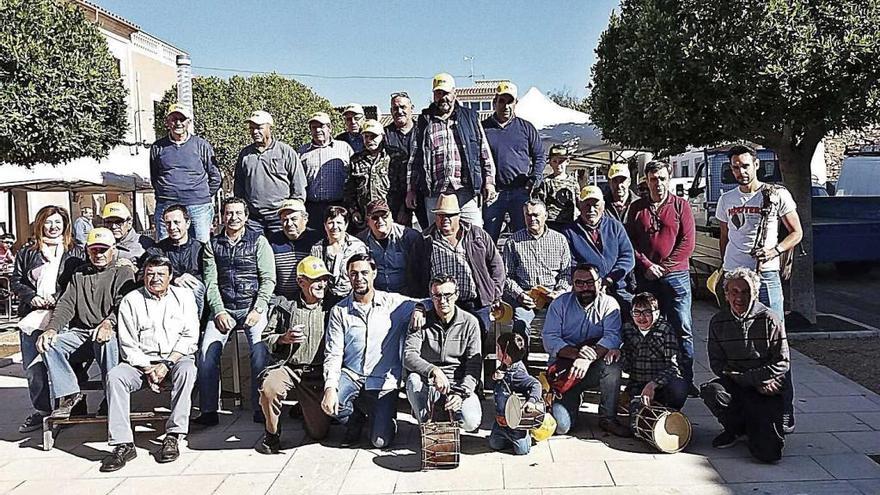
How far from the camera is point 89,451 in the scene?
5.24 m

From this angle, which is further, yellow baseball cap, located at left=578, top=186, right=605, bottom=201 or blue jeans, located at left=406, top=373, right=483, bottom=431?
yellow baseball cap, located at left=578, top=186, right=605, bottom=201

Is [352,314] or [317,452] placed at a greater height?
[352,314]

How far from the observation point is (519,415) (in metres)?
4.80

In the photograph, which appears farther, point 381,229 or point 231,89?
point 231,89

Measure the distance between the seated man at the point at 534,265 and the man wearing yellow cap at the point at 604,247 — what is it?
145mm

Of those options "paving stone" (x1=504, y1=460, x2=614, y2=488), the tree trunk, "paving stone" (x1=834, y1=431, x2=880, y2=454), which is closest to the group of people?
"paving stone" (x1=504, y1=460, x2=614, y2=488)

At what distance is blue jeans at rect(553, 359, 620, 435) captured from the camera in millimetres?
5199

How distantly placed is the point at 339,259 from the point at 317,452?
1.40 metres

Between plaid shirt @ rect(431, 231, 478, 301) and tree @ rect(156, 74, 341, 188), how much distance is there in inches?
882

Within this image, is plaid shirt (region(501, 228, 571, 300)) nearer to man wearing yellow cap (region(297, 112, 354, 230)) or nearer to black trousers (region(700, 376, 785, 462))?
black trousers (region(700, 376, 785, 462))

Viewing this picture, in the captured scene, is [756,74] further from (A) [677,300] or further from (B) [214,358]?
(B) [214,358]

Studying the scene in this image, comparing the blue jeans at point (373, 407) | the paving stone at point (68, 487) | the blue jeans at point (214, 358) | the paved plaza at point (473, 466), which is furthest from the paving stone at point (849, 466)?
the paving stone at point (68, 487)

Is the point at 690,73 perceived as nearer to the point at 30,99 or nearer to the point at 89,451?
the point at 89,451

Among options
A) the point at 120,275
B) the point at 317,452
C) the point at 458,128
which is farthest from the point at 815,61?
the point at 120,275
